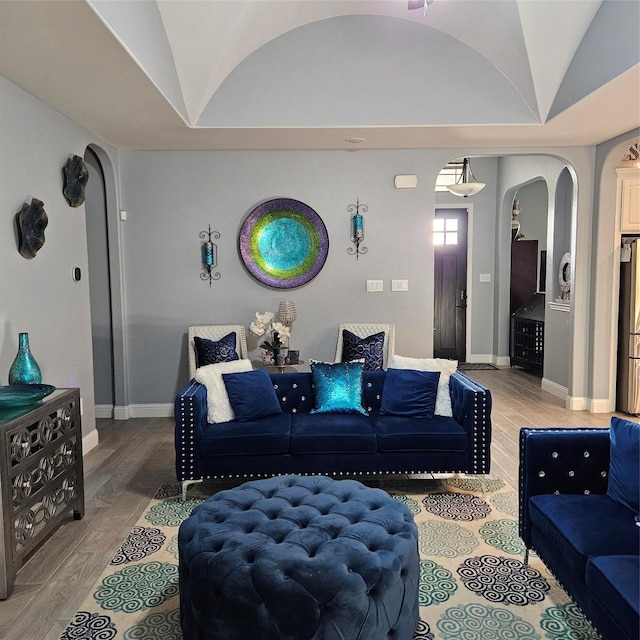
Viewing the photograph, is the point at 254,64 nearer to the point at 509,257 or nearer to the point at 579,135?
the point at 579,135

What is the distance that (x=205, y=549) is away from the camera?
1939mm

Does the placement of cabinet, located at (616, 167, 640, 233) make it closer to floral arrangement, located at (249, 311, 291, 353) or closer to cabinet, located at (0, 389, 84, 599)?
floral arrangement, located at (249, 311, 291, 353)

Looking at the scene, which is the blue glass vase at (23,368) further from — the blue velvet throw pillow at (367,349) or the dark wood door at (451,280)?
the dark wood door at (451,280)

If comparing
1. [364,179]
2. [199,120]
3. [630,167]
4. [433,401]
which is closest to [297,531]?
[433,401]

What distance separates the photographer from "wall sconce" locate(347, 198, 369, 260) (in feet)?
17.4

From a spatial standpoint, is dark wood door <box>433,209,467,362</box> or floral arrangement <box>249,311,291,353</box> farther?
dark wood door <box>433,209,467,362</box>

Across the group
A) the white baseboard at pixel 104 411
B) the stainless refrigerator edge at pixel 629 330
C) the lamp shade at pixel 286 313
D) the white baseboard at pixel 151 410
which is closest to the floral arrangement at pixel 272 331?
the lamp shade at pixel 286 313

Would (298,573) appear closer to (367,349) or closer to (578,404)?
(367,349)

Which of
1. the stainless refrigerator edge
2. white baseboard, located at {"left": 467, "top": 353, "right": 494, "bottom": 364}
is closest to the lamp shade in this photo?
the stainless refrigerator edge

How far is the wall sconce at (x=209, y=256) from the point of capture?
532 cm

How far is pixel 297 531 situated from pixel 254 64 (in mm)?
3759

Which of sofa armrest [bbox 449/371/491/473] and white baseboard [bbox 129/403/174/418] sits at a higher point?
sofa armrest [bbox 449/371/491/473]

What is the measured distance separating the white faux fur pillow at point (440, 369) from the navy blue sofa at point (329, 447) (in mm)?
220

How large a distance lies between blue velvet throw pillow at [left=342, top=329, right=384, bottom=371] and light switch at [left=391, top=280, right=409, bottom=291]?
0.59 m
